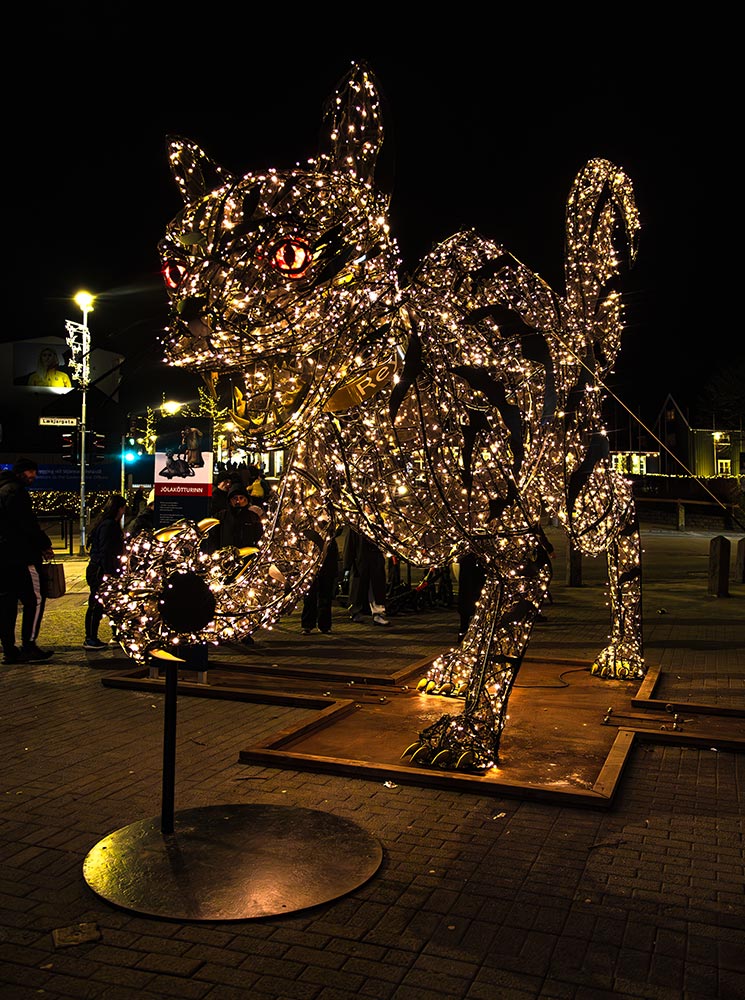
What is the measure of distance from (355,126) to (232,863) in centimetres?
388

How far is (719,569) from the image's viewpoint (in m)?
13.8

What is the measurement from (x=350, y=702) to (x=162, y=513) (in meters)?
5.47

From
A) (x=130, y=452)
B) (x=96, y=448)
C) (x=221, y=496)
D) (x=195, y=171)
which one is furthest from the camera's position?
(x=130, y=452)

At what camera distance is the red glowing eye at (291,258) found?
13.6 feet

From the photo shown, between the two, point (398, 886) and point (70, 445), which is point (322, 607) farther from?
point (70, 445)

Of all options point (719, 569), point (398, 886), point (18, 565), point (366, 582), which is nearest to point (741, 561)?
point (719, 569)

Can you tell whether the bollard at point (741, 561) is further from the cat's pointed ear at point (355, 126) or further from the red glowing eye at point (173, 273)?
the red glowing eye at point (173, 273)

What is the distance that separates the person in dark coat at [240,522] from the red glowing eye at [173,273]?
5.66 meters

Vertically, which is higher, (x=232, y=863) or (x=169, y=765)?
(x=169, y=765)

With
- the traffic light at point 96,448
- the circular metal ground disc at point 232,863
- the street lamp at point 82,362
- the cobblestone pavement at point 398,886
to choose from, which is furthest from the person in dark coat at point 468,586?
the traffic light at point 96,448

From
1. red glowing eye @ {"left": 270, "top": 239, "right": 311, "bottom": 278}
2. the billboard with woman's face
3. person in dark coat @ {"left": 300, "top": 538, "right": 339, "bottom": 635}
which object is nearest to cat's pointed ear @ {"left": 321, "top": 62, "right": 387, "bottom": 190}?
red glowing eye @ {"left": 270, "top": 239, "right": 311, "bottom": 278}

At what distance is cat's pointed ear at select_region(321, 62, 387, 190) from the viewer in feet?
16.0

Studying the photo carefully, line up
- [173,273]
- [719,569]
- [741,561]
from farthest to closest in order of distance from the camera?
[741,561] → [719,569] → [173,273]

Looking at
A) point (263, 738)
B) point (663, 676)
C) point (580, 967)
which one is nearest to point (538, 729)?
point (263, 738)
